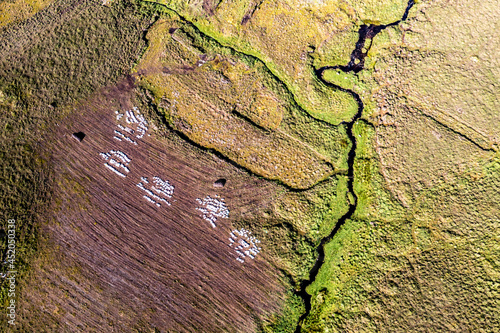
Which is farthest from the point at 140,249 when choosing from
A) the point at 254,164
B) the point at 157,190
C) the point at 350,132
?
the point at 350,132

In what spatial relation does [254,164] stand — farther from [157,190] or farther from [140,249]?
[140,249]

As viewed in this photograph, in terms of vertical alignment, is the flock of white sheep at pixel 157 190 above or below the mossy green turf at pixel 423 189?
below

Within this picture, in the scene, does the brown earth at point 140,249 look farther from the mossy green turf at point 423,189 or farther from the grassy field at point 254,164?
the mossy green turf at point 423,189

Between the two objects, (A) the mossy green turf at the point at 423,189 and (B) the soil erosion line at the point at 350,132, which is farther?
(B) the soil erosion line at the point at 350,132

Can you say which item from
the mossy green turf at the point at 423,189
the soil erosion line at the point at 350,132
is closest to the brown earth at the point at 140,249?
the soil erosion line at the point at 350,132

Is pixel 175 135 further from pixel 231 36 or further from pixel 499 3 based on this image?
pixel 499 3

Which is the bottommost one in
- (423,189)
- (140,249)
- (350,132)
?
(140,249)

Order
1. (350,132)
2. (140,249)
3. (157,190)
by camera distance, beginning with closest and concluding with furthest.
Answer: (140,249)
(157,190)
(350,132)

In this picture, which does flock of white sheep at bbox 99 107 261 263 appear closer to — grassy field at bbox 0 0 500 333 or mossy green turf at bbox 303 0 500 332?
grassy field at bbox 0 0 500 333
